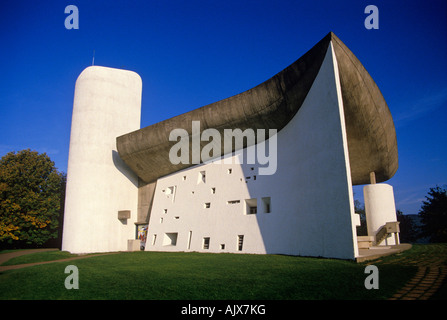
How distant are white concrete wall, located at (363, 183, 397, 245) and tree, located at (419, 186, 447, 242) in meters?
10.7

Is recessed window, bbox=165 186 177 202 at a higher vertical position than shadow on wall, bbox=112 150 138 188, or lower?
lower

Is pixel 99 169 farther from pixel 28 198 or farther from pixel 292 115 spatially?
pixel 292 115

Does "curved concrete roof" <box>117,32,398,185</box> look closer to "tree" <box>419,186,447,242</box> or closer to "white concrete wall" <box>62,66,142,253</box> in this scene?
"white concrete wall" <box>62,66,142,253</box>

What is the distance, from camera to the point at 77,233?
20750mm

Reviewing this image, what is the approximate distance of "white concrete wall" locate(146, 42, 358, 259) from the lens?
1044 cm

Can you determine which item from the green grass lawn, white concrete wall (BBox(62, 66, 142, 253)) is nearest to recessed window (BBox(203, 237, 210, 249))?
white concrete wall (BBox(62, 66, 142, 253))

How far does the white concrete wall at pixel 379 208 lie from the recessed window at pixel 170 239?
12.9 m

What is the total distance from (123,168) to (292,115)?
14.8 m

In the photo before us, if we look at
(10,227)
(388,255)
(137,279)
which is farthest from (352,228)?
(10,227)

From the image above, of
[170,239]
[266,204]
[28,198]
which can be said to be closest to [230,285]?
[266,204]

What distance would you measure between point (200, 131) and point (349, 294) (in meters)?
13.5

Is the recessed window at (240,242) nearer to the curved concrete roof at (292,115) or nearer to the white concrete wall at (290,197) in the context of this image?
the white concrete wall at (290,197)

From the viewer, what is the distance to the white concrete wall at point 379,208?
18.1m

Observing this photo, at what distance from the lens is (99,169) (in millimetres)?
21891
